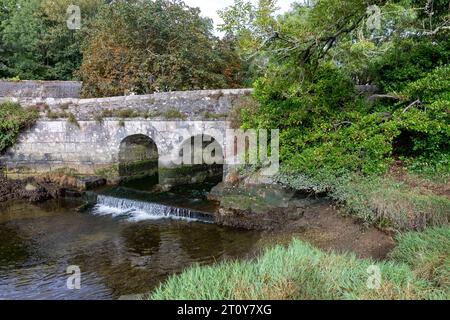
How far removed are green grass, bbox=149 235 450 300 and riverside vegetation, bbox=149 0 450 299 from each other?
0.07 ft

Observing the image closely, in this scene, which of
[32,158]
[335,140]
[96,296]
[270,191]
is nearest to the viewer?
[96,296]

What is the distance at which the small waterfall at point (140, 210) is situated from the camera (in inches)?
424

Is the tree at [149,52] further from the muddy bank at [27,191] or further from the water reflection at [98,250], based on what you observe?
the water reflection at [98,250]

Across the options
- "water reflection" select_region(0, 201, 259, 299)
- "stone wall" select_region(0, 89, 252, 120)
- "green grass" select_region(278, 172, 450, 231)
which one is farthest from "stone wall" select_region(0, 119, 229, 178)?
"green grass" select_region(278, 172, 450, 231)

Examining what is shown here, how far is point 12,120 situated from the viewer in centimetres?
1435

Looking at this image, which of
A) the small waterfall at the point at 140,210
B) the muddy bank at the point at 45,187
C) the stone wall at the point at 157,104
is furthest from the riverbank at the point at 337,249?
the muddy bank at the point at 45,187

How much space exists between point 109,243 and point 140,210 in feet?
8.22

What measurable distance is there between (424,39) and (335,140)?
12.2ft

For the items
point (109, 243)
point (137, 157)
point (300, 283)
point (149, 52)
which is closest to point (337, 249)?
point (300, 283)

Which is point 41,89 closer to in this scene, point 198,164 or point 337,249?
point 198,164

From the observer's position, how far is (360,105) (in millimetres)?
10141
